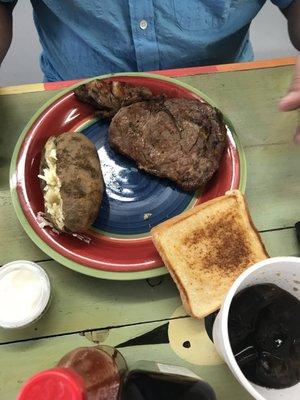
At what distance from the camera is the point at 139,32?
111 cm

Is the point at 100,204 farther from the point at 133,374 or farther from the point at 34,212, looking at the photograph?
the point at 133,374

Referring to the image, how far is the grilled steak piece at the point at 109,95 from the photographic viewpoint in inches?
41.1

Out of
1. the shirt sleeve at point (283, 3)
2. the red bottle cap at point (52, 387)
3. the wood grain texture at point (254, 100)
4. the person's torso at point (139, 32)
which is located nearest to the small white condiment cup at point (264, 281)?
the red bottle cap at point (52, 387)

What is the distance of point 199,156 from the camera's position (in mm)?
1017

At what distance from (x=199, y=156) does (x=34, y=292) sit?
1.50 feet

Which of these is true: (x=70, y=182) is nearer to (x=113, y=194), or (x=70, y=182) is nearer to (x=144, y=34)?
(x=113, y=194)

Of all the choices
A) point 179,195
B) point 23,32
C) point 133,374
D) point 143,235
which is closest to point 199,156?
point 179,195

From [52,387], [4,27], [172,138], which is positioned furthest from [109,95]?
[52,387]

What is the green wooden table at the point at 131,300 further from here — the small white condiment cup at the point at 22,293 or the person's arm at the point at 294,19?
the person's arm at the point at 294,19

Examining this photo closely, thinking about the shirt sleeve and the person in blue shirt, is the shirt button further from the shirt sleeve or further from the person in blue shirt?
the shirt sleeve

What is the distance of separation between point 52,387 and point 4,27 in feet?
2.95

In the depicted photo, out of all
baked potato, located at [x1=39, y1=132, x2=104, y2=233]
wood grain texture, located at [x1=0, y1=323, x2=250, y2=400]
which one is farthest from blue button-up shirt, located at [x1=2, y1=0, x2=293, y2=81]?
wood grain texture, located at [x1=0, y1=323, x2=250, y2=400]

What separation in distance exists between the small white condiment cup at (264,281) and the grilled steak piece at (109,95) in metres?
0.52

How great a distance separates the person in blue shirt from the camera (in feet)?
3.53
